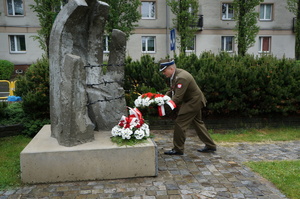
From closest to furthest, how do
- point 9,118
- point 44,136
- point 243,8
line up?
1. point 44,136
2. point 9,118
3. point 243,8

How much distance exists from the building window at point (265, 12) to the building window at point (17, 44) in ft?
66.2

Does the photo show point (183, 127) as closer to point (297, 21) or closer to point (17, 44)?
point (17, 44)

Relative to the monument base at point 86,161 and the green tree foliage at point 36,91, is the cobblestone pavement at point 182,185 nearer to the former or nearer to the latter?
the monument base at point 86,161

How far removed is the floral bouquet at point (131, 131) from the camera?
14.5 ft

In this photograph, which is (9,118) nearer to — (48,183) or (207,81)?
(48,183)

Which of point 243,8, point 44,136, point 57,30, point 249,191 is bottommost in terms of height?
point 249,191

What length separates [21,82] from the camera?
7.63 meters

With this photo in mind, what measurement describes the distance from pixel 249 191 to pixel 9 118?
242 inches

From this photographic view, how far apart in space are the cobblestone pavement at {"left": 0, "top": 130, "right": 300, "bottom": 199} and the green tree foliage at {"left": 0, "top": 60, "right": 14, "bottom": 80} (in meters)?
18.3

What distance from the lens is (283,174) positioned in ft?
15.0

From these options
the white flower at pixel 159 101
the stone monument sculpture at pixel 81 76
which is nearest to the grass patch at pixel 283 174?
the white flower at pixel 159 101

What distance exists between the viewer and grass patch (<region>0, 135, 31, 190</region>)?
14.0 feet

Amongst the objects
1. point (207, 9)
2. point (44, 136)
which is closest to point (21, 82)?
point (44, 136)

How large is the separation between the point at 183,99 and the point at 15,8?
2116 cm
